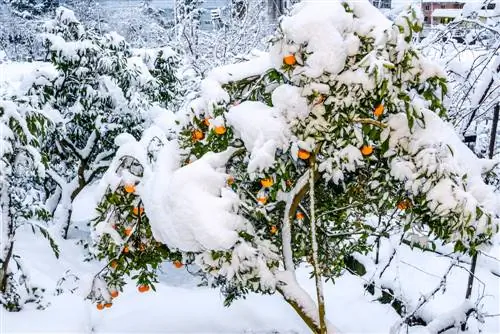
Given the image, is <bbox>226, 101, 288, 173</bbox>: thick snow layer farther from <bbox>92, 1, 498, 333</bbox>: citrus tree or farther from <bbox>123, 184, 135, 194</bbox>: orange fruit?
<bbox>123, 184, 135, 194</bbox>: orange fruit

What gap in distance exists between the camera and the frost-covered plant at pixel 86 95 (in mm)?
6234

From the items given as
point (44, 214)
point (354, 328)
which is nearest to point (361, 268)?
point (354, 328)

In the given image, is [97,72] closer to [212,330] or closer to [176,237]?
[212,330]

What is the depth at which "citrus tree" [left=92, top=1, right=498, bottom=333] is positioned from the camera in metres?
1.98

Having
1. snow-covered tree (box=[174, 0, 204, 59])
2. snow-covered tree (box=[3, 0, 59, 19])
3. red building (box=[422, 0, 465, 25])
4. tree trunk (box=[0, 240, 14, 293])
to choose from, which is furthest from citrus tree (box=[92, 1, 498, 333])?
snow-covered tree (box=[3, 0, 59, 19])

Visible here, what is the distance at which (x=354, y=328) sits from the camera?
4.43 metres

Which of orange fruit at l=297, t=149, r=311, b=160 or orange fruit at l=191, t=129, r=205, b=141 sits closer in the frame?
orange fruit at l=297, t=149, r=311, b=160

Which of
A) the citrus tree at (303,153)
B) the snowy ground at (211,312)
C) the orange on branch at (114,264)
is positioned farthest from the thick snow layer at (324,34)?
the snowy ground at (211,312)

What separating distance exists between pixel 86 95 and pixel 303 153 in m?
5.28

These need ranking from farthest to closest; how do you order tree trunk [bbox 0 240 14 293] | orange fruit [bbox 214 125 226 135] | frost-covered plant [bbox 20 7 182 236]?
frost-covered plant [bbox 20 7 182 236]
tree trunk [bbox 0 240 14 293]
orange fruit [bbox 214 125 226 135]

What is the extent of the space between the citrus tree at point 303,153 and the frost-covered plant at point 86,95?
4175 mm

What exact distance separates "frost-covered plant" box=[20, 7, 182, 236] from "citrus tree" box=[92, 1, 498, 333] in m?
4.17

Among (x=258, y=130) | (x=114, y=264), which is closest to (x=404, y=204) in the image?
(x=258, y=130)

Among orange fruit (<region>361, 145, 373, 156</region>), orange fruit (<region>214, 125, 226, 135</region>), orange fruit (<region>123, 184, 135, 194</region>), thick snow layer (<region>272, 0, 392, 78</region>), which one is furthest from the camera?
orange fruit (<region>123, 184, 135, 194</region>)
